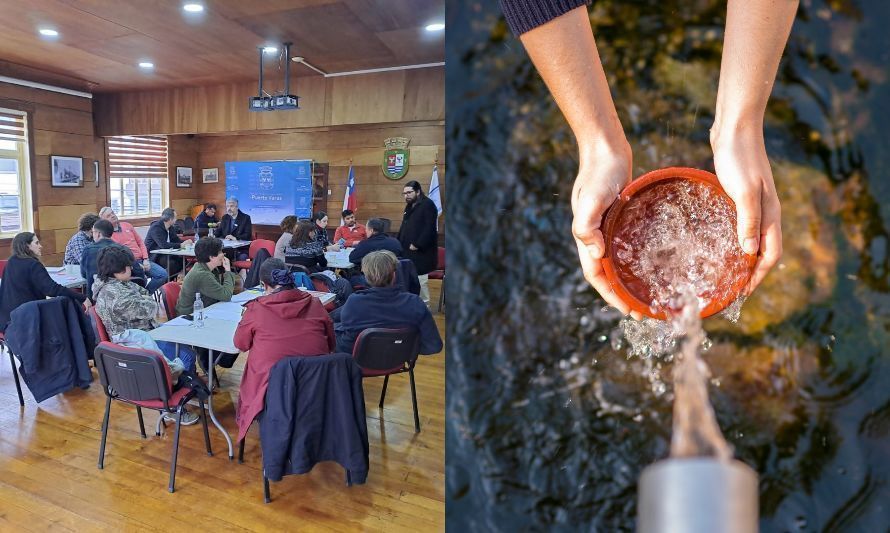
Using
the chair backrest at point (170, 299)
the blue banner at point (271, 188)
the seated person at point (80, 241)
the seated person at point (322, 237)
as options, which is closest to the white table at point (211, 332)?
the chair backrest at point (170, 299)

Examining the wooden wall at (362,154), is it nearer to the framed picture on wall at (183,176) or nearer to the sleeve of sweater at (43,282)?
the framed picture on wall at (183,176)

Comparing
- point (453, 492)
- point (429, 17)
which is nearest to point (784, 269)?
point (453, 492)

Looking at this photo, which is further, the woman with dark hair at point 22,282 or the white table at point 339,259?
the white table at point 339,259

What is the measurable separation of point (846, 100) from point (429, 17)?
405cm

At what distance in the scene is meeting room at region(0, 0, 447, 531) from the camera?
239cm

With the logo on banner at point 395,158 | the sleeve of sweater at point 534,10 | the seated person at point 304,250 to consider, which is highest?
the logo on banner at point 395,158

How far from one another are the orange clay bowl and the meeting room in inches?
76.2

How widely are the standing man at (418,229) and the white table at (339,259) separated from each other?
562mm

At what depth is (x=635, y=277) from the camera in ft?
1.73

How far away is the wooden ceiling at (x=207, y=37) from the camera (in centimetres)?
396

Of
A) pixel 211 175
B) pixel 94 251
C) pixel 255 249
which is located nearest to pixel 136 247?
pixel 255 249

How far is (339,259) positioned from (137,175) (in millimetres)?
4948

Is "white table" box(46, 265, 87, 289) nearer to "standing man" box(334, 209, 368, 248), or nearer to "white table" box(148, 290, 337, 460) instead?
"white table" box(148, 290, 337, 460)

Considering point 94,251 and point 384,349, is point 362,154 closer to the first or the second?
point 94,251
